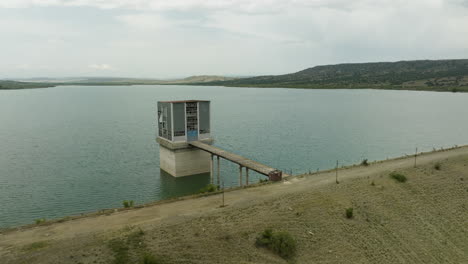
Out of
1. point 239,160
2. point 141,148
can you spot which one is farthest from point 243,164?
point 141,148

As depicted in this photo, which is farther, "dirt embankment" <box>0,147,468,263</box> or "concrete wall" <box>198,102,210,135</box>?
"concrete wall" <box>198,102,210,135</box>

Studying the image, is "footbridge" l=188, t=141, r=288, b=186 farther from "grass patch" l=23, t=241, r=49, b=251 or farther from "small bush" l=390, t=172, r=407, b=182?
"grass patch" l=23, t=241, r=49, b=251

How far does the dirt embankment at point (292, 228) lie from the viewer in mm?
22594

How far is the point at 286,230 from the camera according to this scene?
2619 cm

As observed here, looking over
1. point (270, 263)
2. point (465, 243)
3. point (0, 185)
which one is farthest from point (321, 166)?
point (0, 185)

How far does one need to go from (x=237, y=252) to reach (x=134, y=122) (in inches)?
3402

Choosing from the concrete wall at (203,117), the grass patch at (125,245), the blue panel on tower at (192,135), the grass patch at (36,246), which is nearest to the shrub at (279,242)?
the grass patch at (125,245)

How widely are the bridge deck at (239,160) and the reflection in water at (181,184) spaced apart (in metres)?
4.95

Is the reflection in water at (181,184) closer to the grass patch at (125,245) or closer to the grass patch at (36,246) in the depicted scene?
the grass patch at (125,245)

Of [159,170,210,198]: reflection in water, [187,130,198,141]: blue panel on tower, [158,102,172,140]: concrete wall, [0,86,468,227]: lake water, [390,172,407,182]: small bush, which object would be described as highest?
[158,102,172,140]: concrete wall

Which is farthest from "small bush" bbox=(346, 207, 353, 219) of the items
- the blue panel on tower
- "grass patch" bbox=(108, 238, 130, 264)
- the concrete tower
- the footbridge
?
the blue panel on tower

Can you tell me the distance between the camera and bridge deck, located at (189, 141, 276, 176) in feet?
126

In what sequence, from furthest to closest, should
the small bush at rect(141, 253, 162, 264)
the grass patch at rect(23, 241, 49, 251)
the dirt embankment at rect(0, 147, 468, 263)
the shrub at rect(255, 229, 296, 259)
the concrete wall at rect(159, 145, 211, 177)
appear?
the concrete wall at rect(159, 145, 211, 177), the shrub at rect(255, 229, 296, 259), the dirt embankment at rect(0, 147, 468, 263), the grass patch at rect(23, 241, 49, 251), the small bush at rect(141, 253, 162, 264)

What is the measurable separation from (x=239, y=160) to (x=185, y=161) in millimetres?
11140
